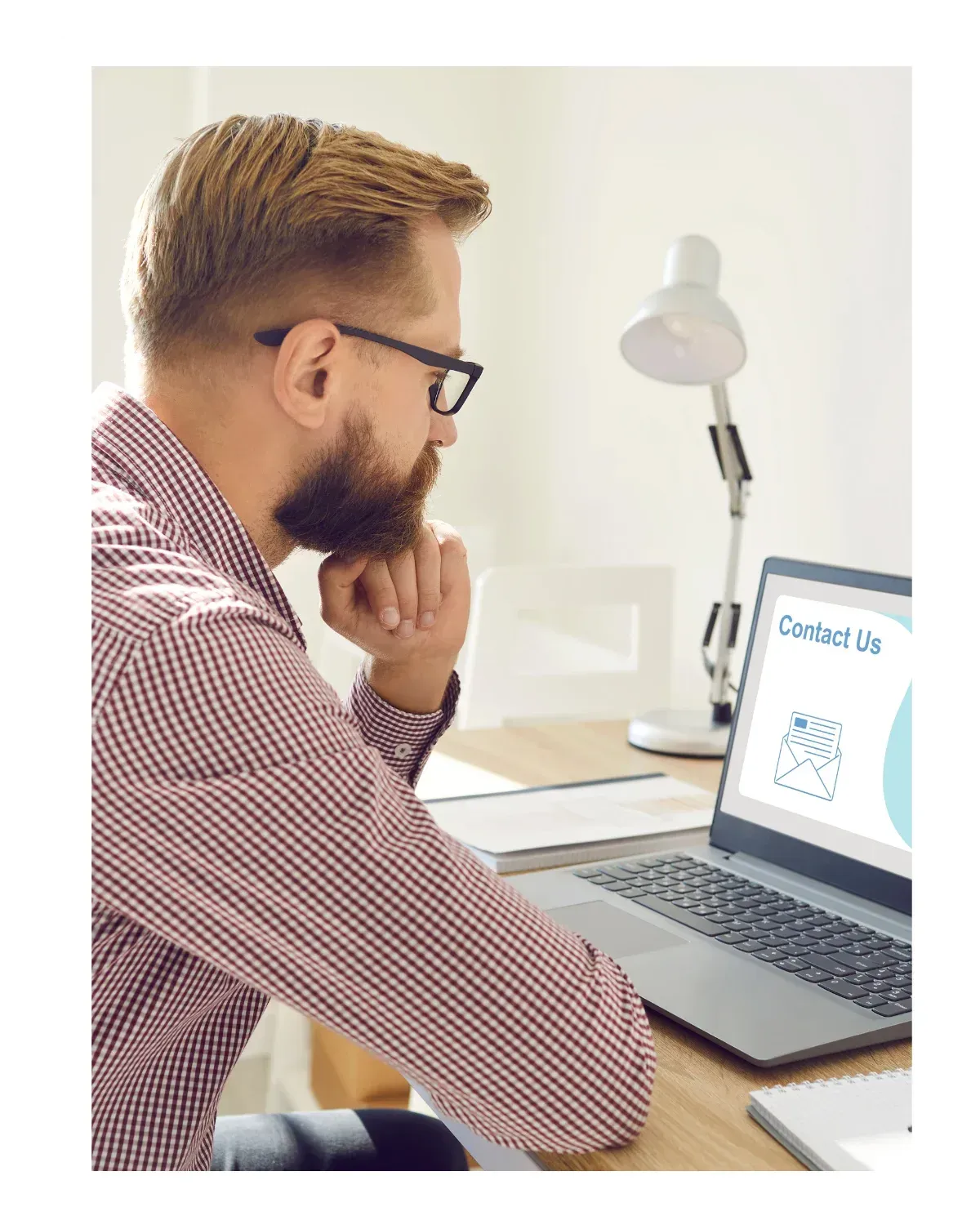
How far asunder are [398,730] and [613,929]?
28 cm

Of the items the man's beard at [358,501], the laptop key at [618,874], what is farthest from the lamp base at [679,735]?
the man's beard at [358,501]

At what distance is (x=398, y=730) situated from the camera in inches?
41.9

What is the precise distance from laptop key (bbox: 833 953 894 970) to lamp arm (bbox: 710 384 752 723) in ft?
2.60

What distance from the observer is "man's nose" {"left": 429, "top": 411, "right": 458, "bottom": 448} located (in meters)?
0.98

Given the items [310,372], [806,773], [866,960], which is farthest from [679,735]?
[310,372]

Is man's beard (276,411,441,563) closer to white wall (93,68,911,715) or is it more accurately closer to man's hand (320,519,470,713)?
man's hand (320,519,470,713)

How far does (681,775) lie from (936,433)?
973mm

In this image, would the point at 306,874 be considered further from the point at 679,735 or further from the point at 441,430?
the point at 679,735

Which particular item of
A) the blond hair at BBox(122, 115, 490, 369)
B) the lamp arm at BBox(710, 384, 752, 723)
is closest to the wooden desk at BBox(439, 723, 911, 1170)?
the blond hair at BBox(122, 115, 490, 369)

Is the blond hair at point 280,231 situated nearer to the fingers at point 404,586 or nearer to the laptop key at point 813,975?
the fingers at point 404,586

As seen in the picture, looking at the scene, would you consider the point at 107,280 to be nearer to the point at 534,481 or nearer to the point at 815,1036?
the point at 534,481

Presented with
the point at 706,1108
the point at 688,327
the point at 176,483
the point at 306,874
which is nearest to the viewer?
the point at 306,874
